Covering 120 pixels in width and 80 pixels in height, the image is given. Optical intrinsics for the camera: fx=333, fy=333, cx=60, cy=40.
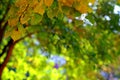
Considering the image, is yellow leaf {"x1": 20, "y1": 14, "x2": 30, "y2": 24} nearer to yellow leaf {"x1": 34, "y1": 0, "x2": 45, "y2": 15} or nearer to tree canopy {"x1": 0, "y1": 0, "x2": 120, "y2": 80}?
tree canopy {"x1": 0, "y1": 0, "x2": 120, "y2": 80}

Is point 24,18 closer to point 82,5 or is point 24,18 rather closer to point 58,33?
point 82,5

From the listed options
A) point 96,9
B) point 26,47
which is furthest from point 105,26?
point 26,47

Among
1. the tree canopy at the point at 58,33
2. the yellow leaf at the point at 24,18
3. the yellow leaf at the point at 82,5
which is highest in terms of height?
the tree canopy at the point at 58,33

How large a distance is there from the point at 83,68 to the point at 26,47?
6.49ft

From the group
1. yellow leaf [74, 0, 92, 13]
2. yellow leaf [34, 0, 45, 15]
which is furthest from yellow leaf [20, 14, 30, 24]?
yellow leaf [74, 0, 92, 13]

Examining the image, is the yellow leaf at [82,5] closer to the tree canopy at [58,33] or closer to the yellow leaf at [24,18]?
the tree canopy at [58,33]

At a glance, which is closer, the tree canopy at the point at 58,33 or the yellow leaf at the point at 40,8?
the yellow leaf at the point at 40,8

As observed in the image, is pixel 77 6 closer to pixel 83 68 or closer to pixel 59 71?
pixel 83 68

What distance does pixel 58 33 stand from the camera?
5.42 metres

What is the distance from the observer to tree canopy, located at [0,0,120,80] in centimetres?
261

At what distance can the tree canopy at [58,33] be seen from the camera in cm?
261

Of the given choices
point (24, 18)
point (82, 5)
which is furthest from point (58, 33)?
point (24, 18)

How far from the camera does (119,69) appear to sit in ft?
66.7

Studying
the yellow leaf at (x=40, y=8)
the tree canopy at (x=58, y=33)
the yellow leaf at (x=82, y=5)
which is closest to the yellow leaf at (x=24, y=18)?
the tree canopy at (x=58, y=33)
